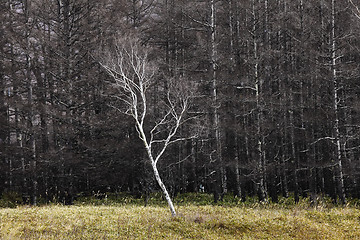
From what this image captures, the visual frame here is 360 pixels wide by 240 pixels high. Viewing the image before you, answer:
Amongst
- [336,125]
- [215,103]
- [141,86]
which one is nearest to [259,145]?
[215,103]

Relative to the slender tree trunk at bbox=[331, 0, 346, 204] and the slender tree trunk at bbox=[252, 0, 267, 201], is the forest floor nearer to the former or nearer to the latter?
the slender tree trunk at bbox=[331, 0, 346, 204]

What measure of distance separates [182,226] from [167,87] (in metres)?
9.91

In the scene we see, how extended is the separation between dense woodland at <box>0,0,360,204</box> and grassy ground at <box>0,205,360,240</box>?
542 centimetres

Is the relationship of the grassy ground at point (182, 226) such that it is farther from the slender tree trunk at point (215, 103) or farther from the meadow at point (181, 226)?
the slender tree trunk at point (215, 103)

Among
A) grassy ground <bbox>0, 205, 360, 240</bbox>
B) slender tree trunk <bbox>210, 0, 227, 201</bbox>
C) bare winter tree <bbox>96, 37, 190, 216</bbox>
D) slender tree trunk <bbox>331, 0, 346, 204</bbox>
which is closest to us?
grassy ground <bbox>0, 205, 360, 240</bbox>

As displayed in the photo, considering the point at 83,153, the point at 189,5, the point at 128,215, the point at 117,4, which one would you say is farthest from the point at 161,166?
the point at 117,4

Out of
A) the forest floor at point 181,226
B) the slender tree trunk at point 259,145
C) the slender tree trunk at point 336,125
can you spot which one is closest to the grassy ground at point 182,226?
the forest floor at point 181,226

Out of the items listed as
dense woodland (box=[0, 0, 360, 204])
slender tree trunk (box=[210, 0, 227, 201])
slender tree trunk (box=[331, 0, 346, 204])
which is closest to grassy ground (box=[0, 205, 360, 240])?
slender tree trunk (box=[331, 0, 346, 204])

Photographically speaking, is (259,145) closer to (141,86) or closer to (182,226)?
(141,86)

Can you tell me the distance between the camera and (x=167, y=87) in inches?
671

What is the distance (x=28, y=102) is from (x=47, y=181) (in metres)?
5.70

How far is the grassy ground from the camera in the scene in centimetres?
759

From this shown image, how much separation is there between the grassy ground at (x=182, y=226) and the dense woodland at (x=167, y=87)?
5.42 meters

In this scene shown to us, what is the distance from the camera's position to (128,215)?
10.1 m
